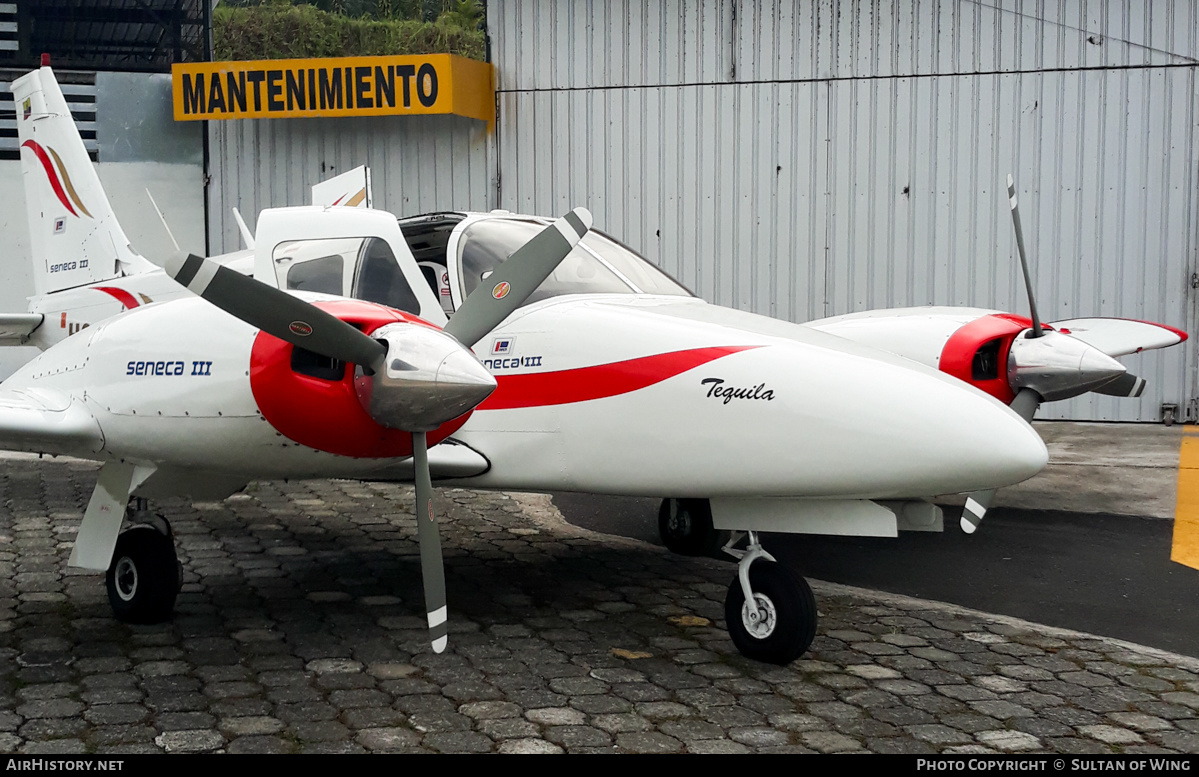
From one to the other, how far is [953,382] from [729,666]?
1564 millimetres

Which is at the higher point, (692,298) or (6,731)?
(692,298)

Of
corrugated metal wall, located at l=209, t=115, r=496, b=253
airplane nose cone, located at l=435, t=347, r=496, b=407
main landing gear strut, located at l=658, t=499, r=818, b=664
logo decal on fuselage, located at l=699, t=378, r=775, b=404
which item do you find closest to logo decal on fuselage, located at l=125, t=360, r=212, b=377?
airplane nose cone, located at l=435, t=347, r=496, b=407

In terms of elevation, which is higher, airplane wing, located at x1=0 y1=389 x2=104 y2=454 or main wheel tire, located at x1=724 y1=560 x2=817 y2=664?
airplane wing, located at x1=0 y1=389 x2=104 y2=454

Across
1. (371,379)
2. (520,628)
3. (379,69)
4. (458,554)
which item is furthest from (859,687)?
(379,69)

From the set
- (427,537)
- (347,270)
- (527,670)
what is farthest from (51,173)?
(527,670)

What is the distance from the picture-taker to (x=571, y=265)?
600 centimetres

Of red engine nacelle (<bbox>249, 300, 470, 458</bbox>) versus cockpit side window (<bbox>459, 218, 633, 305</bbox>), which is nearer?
red engine nacelle (<bbox>249, 300, 470, 458</bbox>)

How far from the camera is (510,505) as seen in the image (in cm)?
884

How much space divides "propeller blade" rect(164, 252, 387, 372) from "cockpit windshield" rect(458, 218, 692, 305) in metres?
1.57

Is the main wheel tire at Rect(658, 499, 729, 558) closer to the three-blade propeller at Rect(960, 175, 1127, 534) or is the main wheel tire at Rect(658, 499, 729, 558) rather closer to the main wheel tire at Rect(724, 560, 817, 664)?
the three-blade propeller at Rect(960, 175, 1127, 534)

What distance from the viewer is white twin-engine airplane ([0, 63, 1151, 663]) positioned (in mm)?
4469

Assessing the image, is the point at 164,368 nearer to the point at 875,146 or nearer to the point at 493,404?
the point at 493,404
